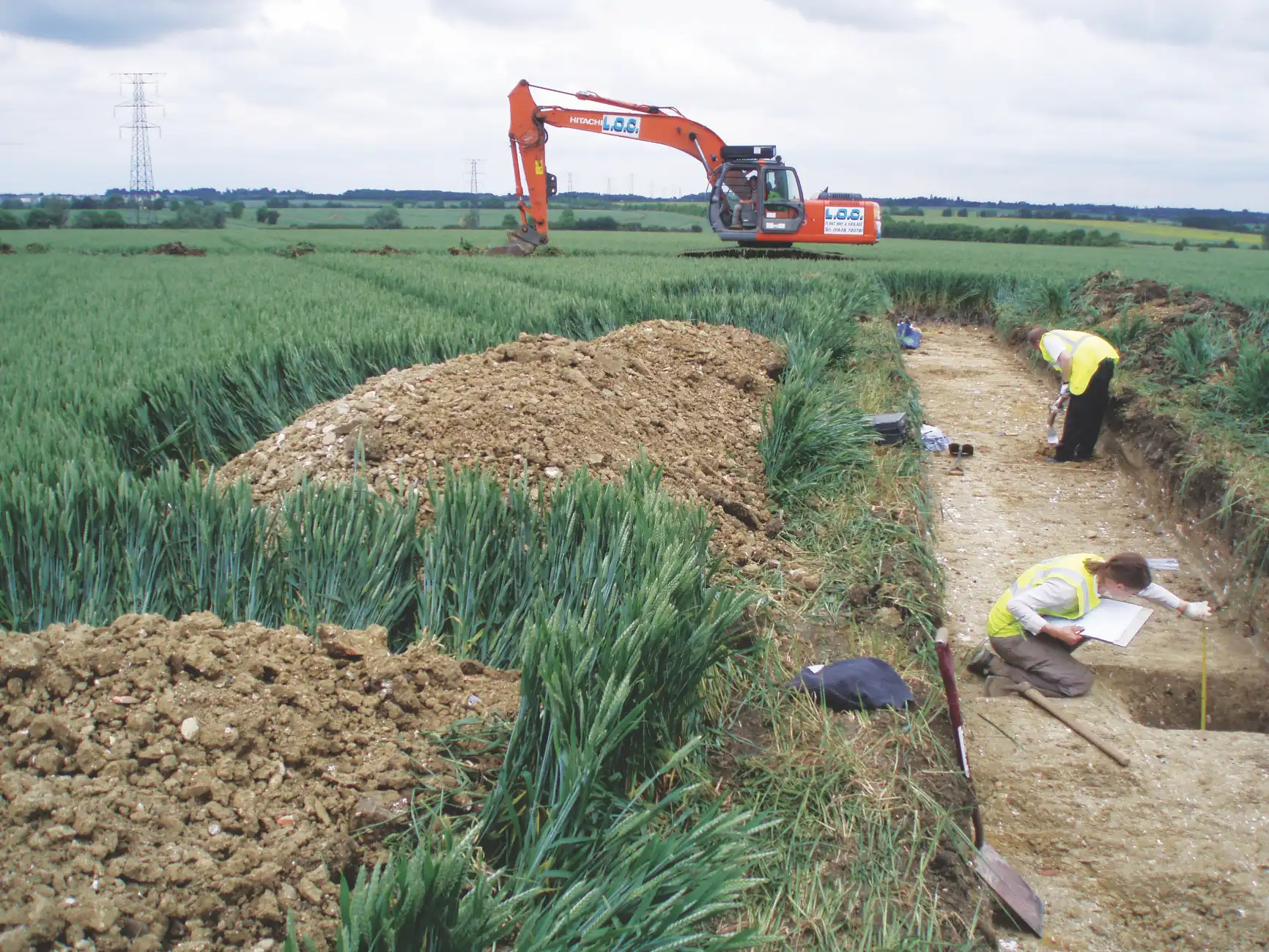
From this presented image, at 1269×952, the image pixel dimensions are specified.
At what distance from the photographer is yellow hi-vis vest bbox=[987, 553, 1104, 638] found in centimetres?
395

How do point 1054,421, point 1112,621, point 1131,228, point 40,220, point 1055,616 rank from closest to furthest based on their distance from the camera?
point 1112,621 < point 1055,616 < point 1054,421 < point 40,220 < point 1131,228

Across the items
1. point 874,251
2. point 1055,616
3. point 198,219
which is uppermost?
point 198,219

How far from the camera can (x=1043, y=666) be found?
380 centimetres

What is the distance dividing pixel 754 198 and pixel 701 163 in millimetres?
1266

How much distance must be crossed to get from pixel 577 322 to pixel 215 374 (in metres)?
3.31

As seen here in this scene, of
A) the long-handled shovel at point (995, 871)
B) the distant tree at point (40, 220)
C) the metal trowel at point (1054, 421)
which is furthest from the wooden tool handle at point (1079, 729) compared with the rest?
the distant tree at point (40, 220)

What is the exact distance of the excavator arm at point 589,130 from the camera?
17.0 metres

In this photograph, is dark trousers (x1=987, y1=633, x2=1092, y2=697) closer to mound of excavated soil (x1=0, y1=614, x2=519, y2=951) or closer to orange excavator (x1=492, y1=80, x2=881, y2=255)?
mound of excavated soil (x1=0, y1=614, x2=519, y2=951)

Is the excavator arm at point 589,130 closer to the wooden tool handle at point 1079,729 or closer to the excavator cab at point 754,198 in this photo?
the excavator cab at point 754,198

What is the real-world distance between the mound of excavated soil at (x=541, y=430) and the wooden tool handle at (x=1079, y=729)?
123 cm

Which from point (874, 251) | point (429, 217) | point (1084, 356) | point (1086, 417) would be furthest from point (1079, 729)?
point (429, 217)

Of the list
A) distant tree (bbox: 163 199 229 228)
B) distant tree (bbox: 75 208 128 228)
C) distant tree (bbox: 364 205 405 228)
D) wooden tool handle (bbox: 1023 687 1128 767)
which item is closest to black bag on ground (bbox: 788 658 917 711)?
wooden tool handle (bbox: 1023 687 1128 767)

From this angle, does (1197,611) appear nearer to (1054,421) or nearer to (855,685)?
(855,685)

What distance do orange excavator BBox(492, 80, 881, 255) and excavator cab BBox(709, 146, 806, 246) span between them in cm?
1
